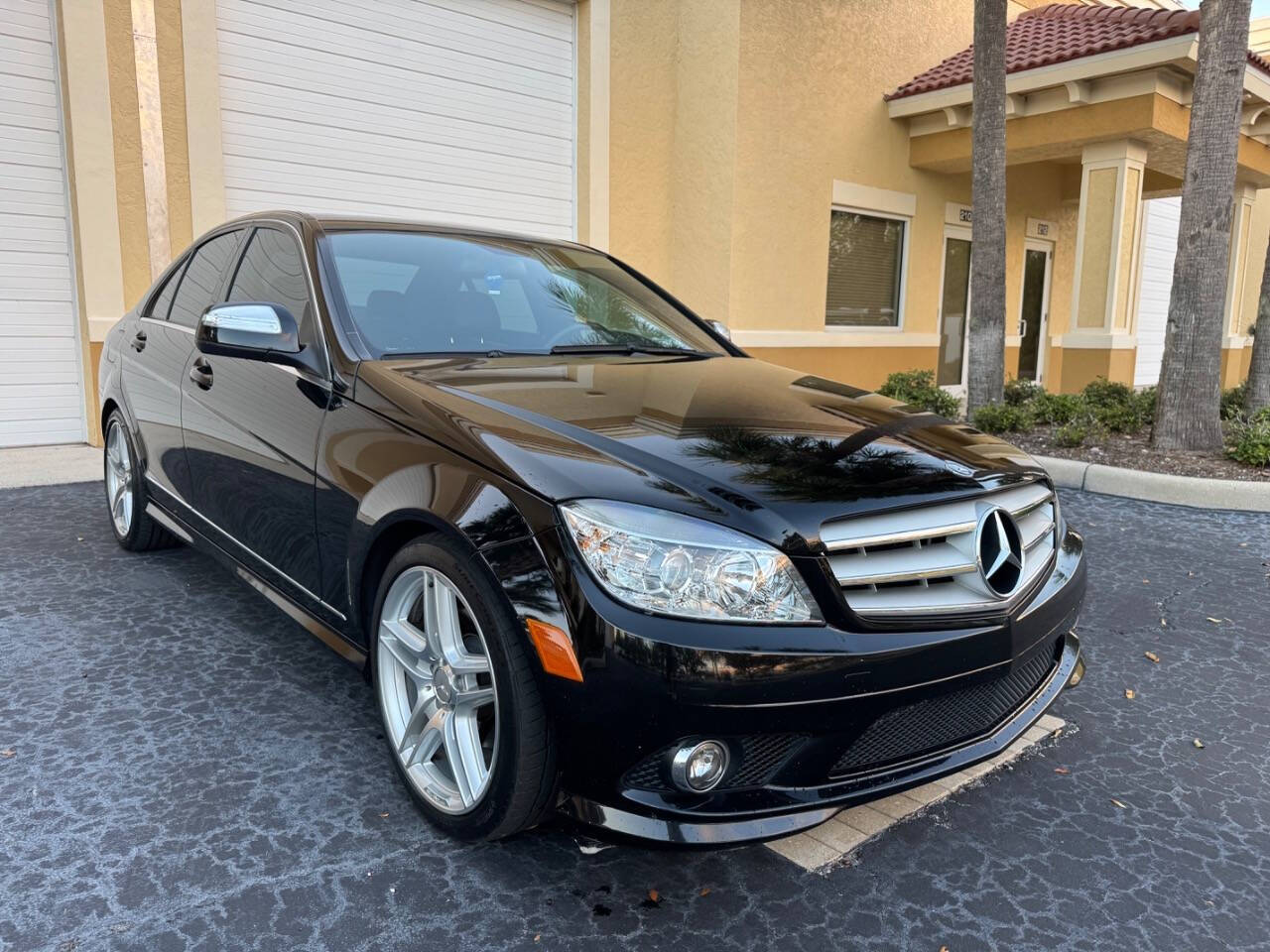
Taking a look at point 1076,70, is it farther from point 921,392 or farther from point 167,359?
point 167,359

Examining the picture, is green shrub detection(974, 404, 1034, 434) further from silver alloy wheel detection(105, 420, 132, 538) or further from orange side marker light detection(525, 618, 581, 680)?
orange side marker light detection(525, 618, 581, 680)

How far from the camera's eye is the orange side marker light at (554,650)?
183 centimetres

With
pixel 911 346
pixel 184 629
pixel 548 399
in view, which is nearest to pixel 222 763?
pixel 184 629

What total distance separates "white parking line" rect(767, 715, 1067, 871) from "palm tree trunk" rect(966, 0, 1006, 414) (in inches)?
266

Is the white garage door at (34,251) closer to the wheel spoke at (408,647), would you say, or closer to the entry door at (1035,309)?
the wheel spoke at (408,647)

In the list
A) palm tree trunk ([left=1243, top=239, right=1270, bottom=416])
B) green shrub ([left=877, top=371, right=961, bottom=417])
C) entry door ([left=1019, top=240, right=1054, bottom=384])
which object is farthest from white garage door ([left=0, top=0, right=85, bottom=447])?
entry door ([left=1019, top=240, right=1054, bottom=384])

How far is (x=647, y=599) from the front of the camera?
5.96 ft

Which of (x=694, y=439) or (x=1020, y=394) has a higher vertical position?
(x=694, y=439)

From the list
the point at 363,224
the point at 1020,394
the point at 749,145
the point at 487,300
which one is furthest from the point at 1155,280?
the point at 363,224

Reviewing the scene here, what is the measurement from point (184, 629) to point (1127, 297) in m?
10.9

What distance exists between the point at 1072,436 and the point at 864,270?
4766 mm

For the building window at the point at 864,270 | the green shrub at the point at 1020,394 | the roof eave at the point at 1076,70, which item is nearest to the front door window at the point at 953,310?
the building window at the point at 864,270

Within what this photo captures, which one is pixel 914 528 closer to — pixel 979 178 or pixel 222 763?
pixel 222 763

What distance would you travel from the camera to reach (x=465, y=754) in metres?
2.16
